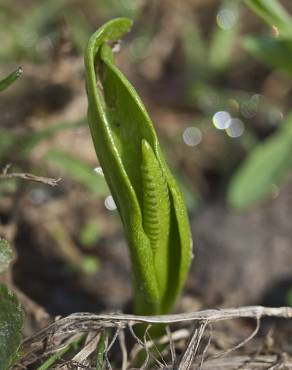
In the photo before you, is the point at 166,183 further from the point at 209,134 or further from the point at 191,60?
the point at 191,60

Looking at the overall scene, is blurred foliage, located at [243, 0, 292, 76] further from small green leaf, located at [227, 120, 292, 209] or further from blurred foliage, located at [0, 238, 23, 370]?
blurred foliage, located at [0, 238, 23, 370]

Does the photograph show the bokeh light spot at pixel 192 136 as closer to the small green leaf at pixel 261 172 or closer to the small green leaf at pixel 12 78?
the small green leaf at pixel 261 172

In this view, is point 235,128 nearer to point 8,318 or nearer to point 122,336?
point 122,336

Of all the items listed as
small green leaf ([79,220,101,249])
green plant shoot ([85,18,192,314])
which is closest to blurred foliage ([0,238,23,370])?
green plant shoot ([85,18,192,314])

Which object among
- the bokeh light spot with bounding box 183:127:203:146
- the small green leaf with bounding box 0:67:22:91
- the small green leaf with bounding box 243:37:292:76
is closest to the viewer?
the small green leaf with bounding box 0:67:22:91

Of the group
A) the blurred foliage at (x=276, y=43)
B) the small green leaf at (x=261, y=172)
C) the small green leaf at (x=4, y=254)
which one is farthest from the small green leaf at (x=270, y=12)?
the small green leaf at (x=4, y=254)

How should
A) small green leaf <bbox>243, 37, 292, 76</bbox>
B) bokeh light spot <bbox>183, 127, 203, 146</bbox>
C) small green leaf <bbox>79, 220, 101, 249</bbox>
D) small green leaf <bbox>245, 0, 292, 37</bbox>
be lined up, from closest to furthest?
small green leaf <bbox>245, 0, 292, 37</bbox>
small green leaf <bbox>243, 37, 292, 76</bbox>
small green leaf <bbox>79, 220, 101, 249</bbox>
bokeh light spot <bbox>183, 127, 203, 146</bbox>

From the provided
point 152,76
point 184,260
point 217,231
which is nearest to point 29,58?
point 152,76
